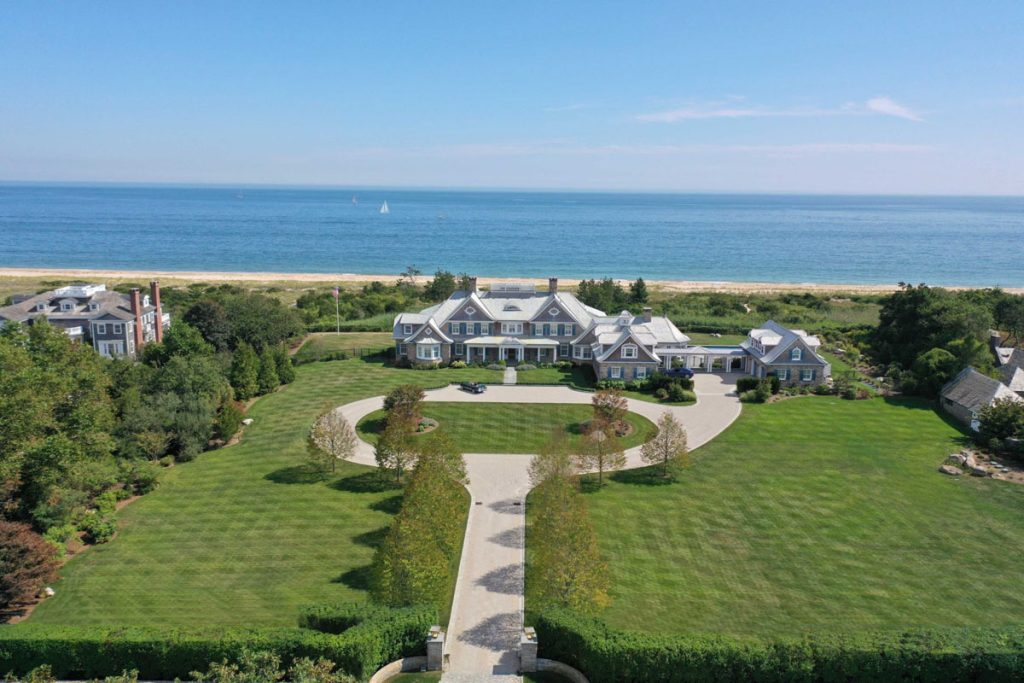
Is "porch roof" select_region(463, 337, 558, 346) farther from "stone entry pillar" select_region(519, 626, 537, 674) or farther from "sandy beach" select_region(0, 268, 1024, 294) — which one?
"sandy beach" select_region(0, 268, 1024, 294)

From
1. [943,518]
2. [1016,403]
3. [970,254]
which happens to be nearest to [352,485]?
[943,518]

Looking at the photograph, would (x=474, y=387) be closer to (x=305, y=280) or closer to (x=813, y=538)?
(x=813, y=538)

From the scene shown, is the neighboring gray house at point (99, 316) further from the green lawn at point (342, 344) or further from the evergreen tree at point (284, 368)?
the green lawn at point (342, 344)

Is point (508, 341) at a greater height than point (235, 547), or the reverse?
point (508, 341)

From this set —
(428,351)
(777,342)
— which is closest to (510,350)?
(428,351)

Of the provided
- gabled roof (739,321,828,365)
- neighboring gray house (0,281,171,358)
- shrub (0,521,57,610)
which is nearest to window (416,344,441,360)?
neighboring gray house (0,281,171,358)

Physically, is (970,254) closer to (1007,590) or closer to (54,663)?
(1007,590)
